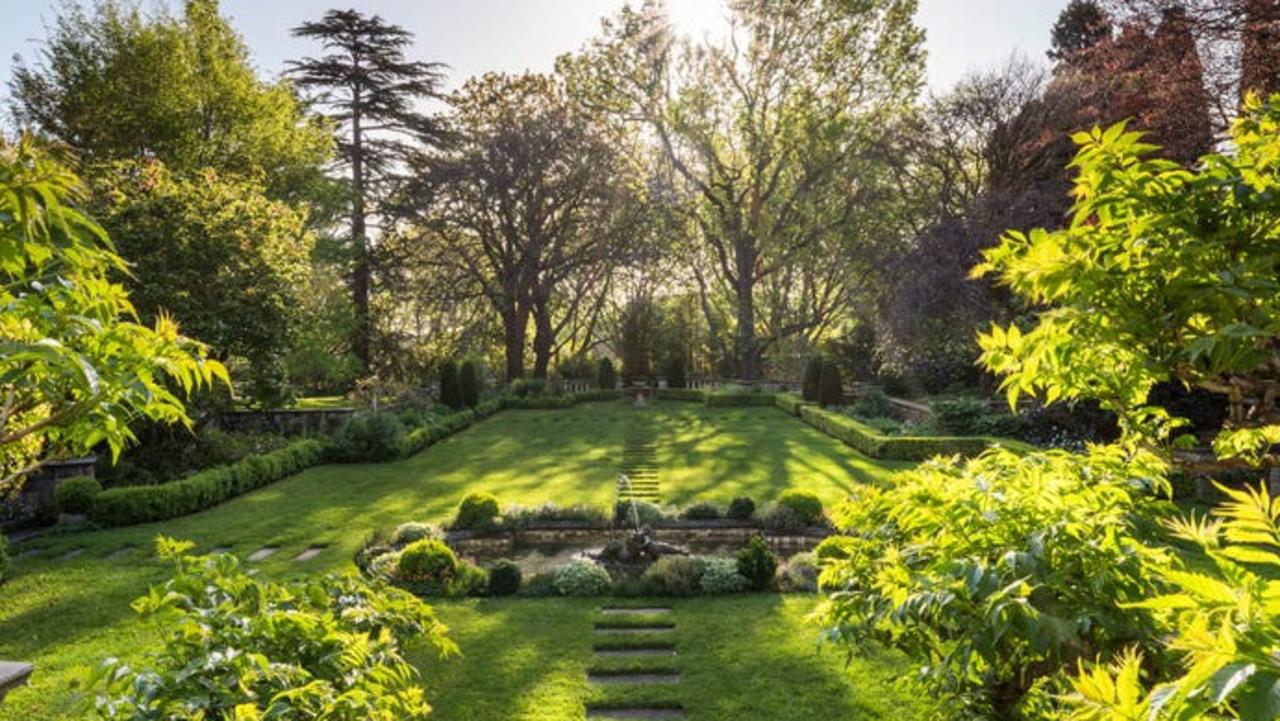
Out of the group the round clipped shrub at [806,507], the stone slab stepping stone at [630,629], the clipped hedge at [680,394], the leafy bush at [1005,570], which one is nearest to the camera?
the leafy bush at [1005,570]

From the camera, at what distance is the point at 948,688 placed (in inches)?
139

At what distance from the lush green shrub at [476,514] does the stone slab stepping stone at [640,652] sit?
5.25 metres

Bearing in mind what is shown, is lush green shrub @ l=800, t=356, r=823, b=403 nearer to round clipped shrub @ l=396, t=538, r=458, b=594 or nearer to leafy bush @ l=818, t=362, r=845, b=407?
leafy bush @ l=818, t=362, r=845, b=407

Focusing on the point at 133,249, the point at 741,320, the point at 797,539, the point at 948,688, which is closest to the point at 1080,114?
the point at 741,320

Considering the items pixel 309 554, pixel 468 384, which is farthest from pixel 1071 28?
pixel 309 554

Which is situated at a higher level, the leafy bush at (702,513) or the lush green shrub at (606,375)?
the lush green shrub at (606,375)

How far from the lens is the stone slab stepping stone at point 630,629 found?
27.1 ft

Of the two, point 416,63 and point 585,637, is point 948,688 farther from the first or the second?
point 416,63

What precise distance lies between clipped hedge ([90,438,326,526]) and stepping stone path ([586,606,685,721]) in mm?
9589

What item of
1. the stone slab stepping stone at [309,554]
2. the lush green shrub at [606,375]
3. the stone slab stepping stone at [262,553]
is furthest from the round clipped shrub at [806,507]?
the lush green shrub at [606,375]

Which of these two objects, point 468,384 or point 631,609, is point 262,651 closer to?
point 631,609

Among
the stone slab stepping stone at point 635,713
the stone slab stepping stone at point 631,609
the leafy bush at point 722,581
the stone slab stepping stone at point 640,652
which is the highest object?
the leafy bush at point 722,581

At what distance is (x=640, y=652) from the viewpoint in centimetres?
775

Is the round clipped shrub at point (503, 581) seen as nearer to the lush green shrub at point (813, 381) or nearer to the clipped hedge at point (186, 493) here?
the clipped hedge at point (186, 493)
